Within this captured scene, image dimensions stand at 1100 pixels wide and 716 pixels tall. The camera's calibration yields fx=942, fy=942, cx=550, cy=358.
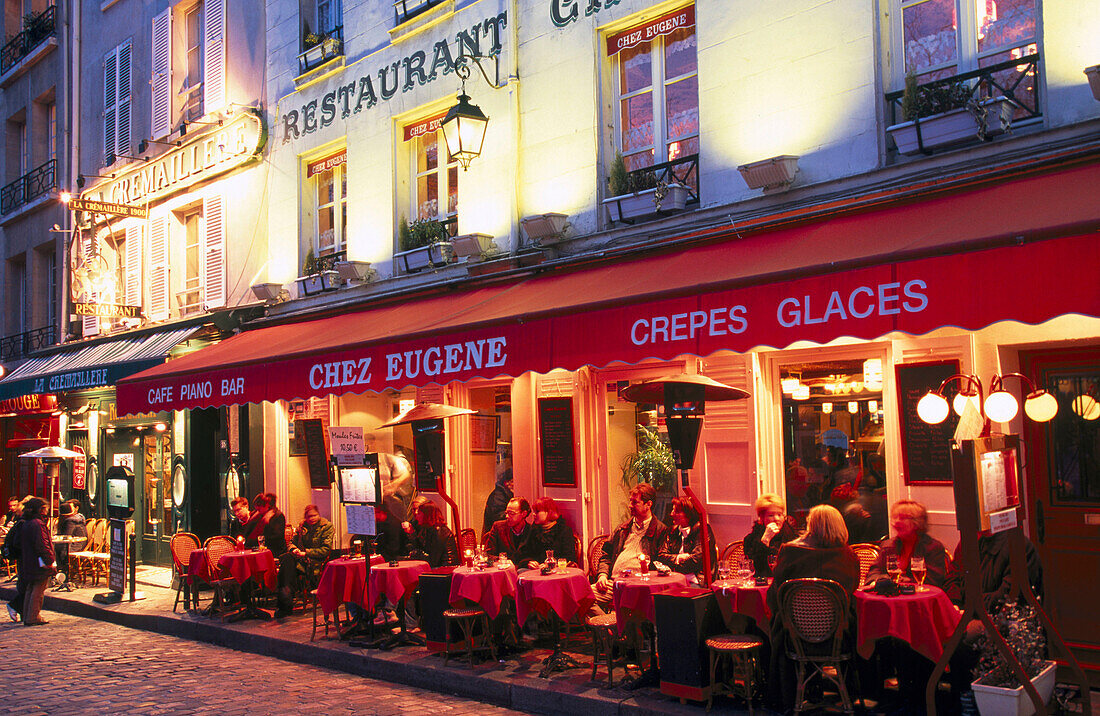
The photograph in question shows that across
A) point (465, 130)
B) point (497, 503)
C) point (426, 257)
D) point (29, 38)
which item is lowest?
point (497, 503)

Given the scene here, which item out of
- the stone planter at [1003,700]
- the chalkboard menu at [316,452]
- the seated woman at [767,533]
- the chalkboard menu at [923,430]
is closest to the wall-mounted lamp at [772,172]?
the chalkboard menu at [923,430]

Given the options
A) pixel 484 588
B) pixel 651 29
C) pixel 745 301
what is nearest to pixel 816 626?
pixel 745 301

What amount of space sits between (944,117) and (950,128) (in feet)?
0.30

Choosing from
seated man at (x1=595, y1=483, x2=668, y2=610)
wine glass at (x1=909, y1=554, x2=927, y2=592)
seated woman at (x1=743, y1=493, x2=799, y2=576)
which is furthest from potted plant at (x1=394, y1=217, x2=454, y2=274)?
wine glass at (x1=909, y1=554, x2=927, y2=592)

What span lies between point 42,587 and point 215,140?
270 inches

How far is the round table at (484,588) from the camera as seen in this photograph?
25.0 ft

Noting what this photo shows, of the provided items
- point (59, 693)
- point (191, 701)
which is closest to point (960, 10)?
point (191, 701)

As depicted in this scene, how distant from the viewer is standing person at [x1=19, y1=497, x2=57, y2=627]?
11.1m

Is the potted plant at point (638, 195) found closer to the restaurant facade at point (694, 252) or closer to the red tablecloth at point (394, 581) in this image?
the restaurant facade at point (694, 252)

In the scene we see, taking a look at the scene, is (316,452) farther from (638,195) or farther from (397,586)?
(638,195)

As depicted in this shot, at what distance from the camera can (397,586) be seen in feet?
27.9

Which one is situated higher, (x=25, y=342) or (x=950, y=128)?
(x=25, y=342)

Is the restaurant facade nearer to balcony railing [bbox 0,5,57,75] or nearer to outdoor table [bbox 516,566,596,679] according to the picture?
outdoor table [bbox 516,566,596,679]

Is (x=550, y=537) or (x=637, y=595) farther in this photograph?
(x=550, y=537)
